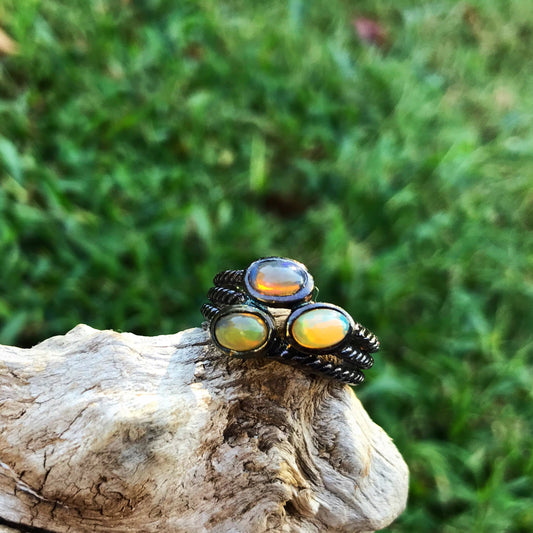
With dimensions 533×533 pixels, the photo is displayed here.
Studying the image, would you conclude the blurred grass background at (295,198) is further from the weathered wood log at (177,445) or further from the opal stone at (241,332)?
the opal stone at (241,332)

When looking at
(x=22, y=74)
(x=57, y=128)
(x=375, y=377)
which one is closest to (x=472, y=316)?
(x=375, y=377)

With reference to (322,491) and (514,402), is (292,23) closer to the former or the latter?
(514,402)

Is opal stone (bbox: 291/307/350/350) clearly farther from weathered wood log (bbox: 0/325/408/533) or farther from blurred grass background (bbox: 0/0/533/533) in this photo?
blurred grass background (bbox: 0/0/533/533)

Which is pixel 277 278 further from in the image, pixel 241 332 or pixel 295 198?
pixel 295 198

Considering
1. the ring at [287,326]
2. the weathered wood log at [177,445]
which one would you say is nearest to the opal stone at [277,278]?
the ring at [287,326]

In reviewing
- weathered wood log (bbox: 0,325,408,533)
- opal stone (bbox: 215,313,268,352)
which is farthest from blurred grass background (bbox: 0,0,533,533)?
opal stone (bbox: 215,313,268,352)

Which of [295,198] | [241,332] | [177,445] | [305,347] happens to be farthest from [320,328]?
[295,198]
